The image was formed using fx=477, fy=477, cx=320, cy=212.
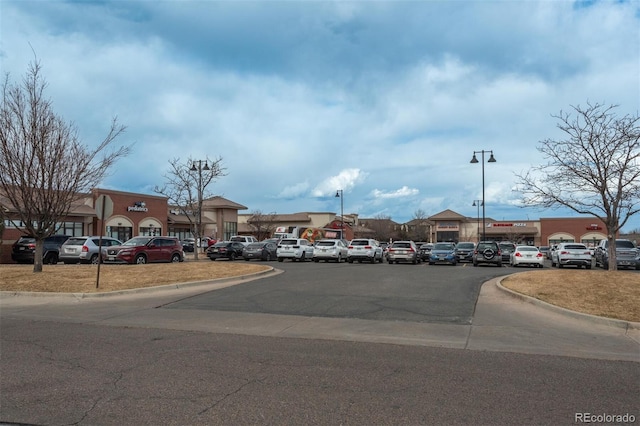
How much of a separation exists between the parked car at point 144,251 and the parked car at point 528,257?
19.2m

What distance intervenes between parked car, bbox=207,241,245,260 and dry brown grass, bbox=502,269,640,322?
805 inches

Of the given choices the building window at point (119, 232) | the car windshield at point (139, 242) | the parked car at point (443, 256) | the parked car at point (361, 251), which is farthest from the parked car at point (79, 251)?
the building window at point (119, 232)

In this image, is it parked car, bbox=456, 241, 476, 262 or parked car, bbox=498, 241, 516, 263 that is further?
parked car, bbox=456, 241, 476, 262

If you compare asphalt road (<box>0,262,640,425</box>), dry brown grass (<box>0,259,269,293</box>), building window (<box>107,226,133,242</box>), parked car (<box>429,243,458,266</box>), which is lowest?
asphalt road (<box>0,262,640,425</box>)

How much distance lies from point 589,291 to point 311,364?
357 inches

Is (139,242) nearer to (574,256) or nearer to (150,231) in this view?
(574,256)

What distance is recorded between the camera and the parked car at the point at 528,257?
27.0m

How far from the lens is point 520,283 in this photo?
48.6 feet

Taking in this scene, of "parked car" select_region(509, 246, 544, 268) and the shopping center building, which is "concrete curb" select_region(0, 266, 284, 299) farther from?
"parked car" select_region(509, 246, 544, 268)

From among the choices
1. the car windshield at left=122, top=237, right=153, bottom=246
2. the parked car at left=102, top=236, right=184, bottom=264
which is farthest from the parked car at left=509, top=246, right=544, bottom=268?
the car windshield at left=122, top=237, right=153, bottom=246

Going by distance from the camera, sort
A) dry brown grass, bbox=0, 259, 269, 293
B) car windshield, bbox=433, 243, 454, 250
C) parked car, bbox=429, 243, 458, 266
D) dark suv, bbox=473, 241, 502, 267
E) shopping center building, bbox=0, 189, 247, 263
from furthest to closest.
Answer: shopping center building, bbox=0, 189, 247, 263 → car windshield, bbox=433, 243, 454, 250 → parked car, bbox=429, 243, 458, 266 → dark suv, bbox=473, 241, 502, 267 → dry brown grass, bbox=0, 259, 269, 293

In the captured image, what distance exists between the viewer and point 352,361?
22.0 ft

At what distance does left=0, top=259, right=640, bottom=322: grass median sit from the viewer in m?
11.0

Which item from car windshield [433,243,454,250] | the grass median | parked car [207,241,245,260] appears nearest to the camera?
the grass median
